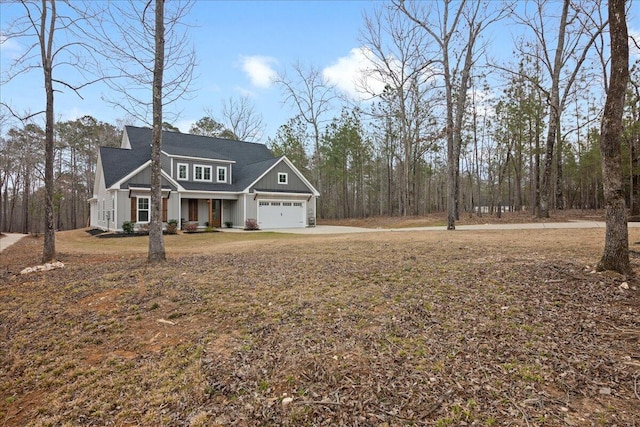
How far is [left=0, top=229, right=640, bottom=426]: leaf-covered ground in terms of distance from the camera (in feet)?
7.75

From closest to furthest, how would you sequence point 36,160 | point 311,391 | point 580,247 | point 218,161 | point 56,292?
point 311,391, point 56,292, point 580,247, point 218,161, point 36,160

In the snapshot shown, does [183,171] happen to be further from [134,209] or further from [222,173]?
[134,209]

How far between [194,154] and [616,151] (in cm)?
2134

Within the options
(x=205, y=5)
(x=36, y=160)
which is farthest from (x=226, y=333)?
(x=36, y=160)

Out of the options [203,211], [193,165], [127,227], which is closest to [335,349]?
[127,227]

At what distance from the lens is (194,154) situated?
21781 mm

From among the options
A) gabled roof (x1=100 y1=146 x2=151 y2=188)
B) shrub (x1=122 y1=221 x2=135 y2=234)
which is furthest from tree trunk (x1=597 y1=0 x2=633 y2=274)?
gabled roof (x1=100 y1=146 x2=151 y2=188)

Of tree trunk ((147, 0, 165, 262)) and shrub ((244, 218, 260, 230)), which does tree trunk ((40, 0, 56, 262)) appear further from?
shrub ((244, 218, 260, 230))

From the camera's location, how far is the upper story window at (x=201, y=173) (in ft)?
71.4

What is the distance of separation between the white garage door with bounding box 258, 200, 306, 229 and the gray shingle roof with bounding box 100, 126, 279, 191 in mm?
2011

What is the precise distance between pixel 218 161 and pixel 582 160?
29.4m

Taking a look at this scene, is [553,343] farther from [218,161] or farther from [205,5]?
[218,161]

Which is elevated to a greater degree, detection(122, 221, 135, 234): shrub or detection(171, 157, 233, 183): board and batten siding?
detection(171, 157, 233, 183): board and batten siding

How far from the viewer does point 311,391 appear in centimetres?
256
